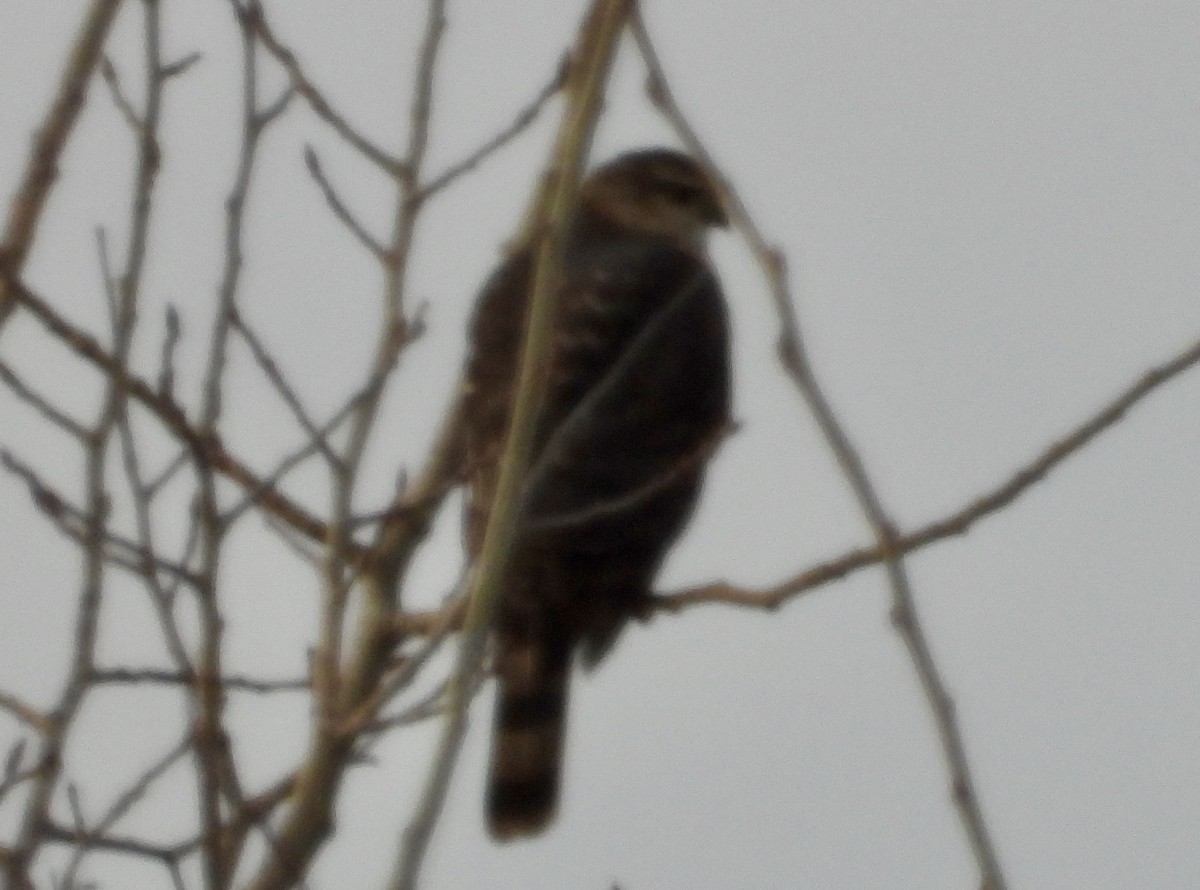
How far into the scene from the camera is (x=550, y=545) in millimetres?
5031

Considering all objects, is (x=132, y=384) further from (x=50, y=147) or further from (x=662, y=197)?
(x=662, y=197)

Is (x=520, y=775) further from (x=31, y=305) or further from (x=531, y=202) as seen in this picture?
(x=31, y=305)

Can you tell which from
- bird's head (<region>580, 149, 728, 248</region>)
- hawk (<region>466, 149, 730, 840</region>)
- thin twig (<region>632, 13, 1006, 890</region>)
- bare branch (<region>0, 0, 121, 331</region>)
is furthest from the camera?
bird's head (<region>580, 149, 728, 248</region>)

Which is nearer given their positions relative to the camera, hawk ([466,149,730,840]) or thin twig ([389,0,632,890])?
thin twig ([389,0,632,890])

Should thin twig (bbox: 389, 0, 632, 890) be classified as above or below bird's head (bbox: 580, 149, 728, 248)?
below

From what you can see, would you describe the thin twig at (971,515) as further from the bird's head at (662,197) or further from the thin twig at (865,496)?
the bird's head at (662,197)

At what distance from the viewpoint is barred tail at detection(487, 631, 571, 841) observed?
5059 mm

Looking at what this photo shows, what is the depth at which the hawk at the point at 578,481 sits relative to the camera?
496cm

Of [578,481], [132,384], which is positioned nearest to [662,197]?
[578,481]

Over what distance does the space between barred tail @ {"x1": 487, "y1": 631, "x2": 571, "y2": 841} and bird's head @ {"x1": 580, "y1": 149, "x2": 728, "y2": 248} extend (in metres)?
1.66

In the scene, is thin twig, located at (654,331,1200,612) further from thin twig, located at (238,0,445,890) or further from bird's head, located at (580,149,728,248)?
bird's head, located at (580,149,728,248)

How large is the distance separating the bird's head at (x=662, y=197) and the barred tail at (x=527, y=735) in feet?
5.45

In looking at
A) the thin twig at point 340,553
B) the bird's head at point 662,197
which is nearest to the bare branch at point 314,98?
the thin twig at point 340,553

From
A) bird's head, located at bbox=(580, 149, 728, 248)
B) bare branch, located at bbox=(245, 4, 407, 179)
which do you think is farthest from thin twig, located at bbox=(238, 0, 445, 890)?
bird's head, located at bbox=(580, 149, 728, 248)
